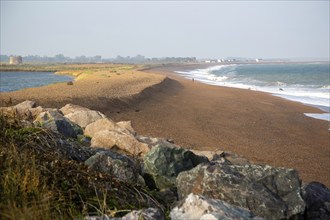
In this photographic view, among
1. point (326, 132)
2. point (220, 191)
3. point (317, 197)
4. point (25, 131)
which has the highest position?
point (25, 131)


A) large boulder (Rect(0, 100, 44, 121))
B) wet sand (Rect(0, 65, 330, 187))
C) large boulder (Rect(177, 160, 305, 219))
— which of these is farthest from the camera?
wet sand (Rect(0, 65, 330, 187))

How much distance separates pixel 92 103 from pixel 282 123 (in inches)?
396

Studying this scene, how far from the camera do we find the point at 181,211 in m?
2.88

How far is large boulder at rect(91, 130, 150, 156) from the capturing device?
5785mm

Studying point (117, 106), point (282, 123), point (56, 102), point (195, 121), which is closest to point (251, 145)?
point (195, 121)

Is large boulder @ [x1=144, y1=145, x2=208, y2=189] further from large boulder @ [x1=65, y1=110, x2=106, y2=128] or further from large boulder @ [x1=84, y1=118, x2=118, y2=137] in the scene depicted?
large boulder @ [x1=65, y1=110, x2=106, y2=128]

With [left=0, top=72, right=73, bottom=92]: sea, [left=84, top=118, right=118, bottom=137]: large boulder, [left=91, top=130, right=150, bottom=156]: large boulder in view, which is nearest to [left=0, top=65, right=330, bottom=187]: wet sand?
[left=84, top=118, right=118, bottom=137]: large boulder

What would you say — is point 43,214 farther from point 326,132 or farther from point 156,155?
point 326,132

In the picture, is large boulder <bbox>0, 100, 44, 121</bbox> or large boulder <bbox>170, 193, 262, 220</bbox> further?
large boulder <bbox>0, 100, 44, 121</bbox>

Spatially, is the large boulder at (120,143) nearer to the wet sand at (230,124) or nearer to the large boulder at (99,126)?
the large boulder at (99,126)

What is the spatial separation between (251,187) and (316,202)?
1092 mm

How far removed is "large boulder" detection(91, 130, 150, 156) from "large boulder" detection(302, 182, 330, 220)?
109 inches

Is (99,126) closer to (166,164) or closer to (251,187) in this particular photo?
(166,164)

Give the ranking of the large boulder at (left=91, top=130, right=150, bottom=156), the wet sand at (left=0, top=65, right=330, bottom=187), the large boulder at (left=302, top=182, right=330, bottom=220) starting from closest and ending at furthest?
the large boulder at (left=302, top=182, right=330, bottom=220) → the large boulder at (left=91, top=130, right=150, bottom=156) → the wet sand at (left=0, top=65, right=330, bottom=187)
